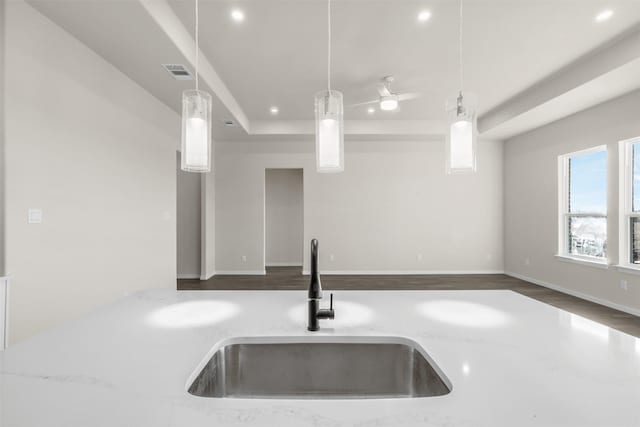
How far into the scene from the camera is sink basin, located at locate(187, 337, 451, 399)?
110 centimetres

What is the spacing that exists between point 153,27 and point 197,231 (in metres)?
4.11

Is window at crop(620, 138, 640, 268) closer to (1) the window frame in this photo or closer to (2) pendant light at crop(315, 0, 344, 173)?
(1) the window frame

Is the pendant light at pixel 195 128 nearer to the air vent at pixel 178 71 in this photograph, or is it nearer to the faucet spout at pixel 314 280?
the faucet spout at pixel 314 280

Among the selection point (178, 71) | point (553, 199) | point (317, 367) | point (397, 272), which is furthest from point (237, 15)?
point (553, 199)

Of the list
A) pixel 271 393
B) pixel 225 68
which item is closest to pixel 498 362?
pixel 271 393

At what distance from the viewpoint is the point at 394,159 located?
20.6ft

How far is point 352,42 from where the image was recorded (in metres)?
3.06

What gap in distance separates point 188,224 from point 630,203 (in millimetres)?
6785

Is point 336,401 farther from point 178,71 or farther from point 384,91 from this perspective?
point 384,91

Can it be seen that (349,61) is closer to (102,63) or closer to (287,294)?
(102,63)

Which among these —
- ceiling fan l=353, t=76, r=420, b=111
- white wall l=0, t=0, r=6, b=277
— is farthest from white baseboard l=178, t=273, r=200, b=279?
ceiling fan l=353, t=76, r=420, b=111

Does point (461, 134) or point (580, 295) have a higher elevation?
point (461, 134)

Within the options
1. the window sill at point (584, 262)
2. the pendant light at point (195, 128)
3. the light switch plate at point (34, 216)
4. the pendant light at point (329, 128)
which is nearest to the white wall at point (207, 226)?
the light switch plate at point (34, 216)

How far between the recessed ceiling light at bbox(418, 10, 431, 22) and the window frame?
3.17 metres
